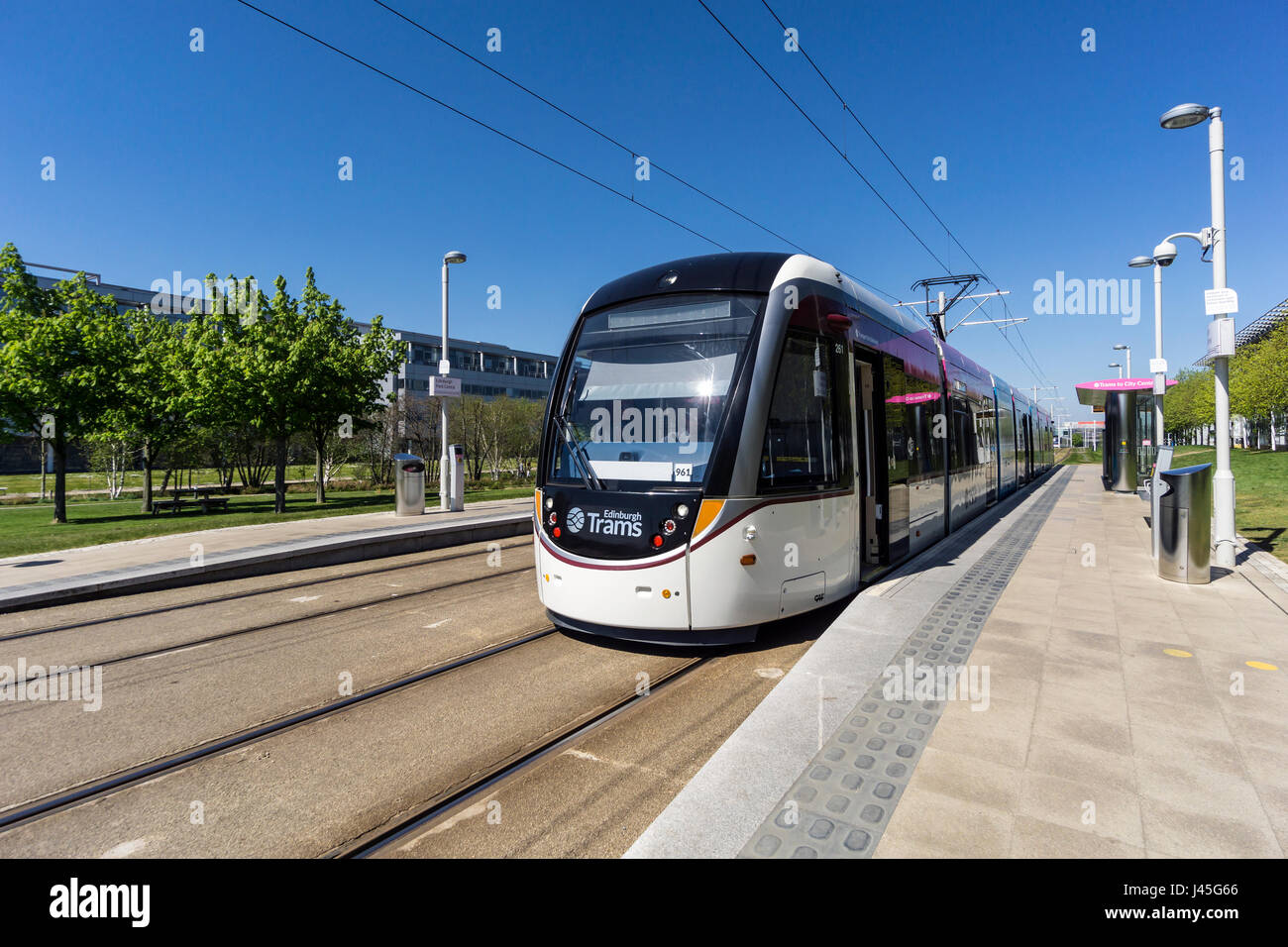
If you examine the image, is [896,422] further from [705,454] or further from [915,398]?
[705,454]

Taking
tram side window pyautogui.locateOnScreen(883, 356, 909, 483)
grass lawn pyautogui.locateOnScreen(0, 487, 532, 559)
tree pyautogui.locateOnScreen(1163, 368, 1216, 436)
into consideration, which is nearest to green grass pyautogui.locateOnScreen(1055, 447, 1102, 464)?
tree pyautogui.locateOnScreen(1163, 368, 1216, 436)

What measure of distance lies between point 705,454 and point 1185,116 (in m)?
8.72

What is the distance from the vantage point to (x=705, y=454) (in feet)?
16.2

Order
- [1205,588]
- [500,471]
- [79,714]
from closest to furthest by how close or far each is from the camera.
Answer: [79,714]
[1205,588]
[500,471]

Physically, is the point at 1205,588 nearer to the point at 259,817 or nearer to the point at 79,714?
the point at 259,817

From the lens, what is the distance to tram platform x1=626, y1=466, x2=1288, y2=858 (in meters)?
2.61

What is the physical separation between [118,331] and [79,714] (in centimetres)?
2039

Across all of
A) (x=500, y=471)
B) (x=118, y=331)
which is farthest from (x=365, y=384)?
(x=500, y=471)

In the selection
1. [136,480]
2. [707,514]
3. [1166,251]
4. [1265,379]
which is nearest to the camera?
[707,514]

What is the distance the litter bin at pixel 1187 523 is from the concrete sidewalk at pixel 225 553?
11348 mm

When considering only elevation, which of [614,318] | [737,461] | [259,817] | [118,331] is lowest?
[259,817]

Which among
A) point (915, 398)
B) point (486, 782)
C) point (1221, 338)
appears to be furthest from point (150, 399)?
point (1221, 338)

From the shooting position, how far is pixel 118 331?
1947 centimetres

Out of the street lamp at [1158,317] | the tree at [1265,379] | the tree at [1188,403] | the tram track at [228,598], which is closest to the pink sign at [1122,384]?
the street lamp at [1158,317]
